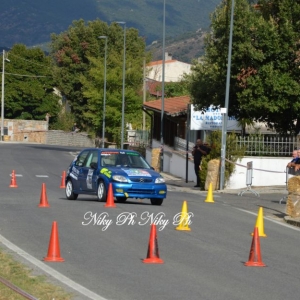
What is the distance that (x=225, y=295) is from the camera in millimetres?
10258

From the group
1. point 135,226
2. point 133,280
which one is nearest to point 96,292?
point 133,280

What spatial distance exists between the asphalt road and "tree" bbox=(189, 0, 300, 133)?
855 centimetres

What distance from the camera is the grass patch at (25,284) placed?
9.43m

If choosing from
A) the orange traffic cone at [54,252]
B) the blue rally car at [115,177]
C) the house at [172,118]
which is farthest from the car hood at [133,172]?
the house at [172,118]

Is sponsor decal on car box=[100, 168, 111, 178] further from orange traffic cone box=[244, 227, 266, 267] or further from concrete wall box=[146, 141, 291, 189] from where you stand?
concrete wall box=[146, 141, 291, 189]

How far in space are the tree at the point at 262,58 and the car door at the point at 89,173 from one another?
10.2m

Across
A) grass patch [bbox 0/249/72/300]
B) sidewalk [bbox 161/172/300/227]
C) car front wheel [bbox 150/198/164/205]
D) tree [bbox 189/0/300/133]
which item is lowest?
sidewalk [bbox 161/172/300/227]

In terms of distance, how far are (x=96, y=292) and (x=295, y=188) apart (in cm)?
1114

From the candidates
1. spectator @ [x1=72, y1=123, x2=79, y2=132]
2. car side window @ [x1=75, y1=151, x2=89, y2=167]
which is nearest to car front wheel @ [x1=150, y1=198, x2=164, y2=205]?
car side window @ [x1=75, y1=151, x2=89, y2=167]

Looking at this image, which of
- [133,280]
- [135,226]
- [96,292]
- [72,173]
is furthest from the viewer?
[72,173]

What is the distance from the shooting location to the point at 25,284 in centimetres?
1016

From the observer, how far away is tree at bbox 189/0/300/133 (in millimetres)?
31312

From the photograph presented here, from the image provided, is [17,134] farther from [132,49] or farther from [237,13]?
[237,13]

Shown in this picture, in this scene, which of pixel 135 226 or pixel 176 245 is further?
pixel 135 226
